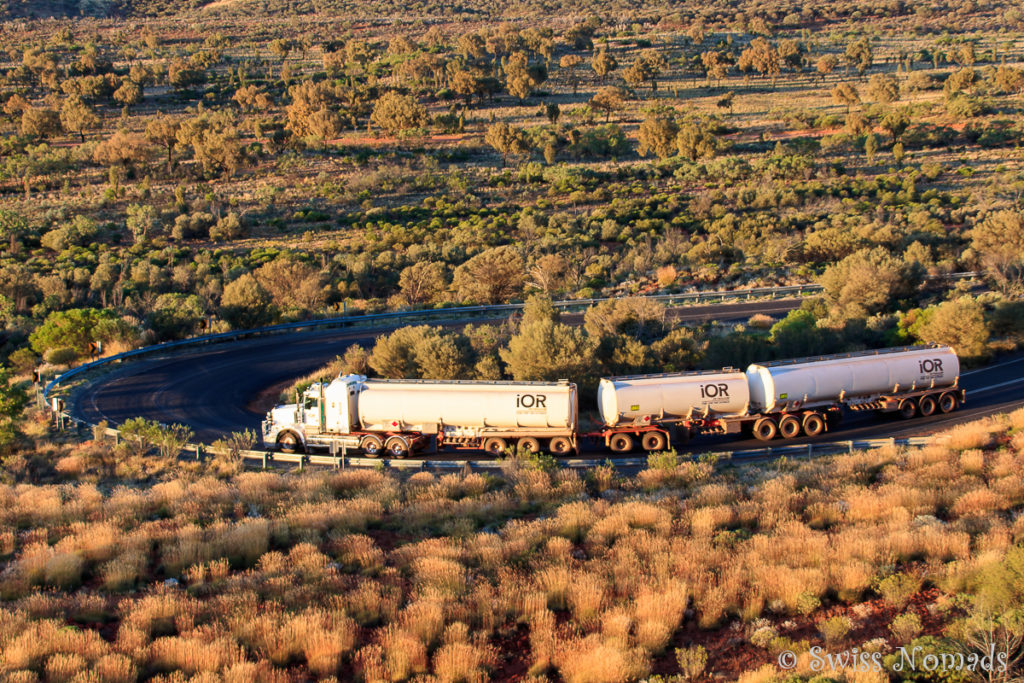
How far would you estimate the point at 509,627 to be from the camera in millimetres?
12594

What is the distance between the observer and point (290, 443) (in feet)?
83.9

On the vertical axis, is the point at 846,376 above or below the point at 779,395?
above

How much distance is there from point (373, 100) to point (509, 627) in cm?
9310

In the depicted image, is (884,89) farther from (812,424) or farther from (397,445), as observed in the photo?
(397,445)

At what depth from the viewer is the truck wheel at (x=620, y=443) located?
79.9 ft

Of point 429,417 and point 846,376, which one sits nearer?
point 429,417

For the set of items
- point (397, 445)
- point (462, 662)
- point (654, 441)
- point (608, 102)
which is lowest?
point (462, 662)

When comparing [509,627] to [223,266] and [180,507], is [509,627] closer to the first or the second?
[180,507]

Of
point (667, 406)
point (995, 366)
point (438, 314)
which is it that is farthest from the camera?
point (438, 314)

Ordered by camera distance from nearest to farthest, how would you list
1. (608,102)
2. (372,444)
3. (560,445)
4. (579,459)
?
(579,459), (560,445), (372,444), (608,102)

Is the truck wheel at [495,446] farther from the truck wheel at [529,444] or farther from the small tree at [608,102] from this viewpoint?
the small tree at [608,102]

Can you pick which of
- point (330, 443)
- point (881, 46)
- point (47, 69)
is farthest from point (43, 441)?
point (881, 46)

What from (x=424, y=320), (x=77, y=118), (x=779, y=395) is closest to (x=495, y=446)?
(x=779, y=395)

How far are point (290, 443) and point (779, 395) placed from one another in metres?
14.7
